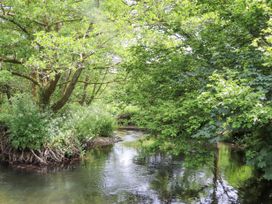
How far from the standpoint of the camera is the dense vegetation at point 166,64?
4.94 metres

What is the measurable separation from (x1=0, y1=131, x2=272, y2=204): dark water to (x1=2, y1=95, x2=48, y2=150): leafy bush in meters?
1.13

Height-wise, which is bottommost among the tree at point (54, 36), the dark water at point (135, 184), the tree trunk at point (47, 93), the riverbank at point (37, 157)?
the dark water at point (135, 184)

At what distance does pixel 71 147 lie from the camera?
468 inches

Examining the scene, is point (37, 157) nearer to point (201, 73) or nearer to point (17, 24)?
point (17, 24)

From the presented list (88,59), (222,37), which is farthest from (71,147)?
(222,37)

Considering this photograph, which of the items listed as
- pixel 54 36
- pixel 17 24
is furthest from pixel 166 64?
pixel 17 24

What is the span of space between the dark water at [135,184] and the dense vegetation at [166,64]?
1.43m

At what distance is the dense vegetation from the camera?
16.2ft

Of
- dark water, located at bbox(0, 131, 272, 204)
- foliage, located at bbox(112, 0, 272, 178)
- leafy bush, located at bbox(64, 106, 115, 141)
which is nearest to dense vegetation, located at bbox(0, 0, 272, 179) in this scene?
foliage, located at bbox(112, 0, 272, 178)

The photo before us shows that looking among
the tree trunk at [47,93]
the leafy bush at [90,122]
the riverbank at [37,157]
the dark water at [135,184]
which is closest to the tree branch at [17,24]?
the tree trunk at [47,93]

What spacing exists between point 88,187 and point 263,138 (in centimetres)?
564

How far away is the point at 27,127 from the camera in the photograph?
1109 cm

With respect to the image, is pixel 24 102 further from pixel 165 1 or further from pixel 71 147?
pixel 165 1

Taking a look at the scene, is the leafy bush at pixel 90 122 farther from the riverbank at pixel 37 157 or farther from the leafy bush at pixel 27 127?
the leafy bush at pixel 27 127
